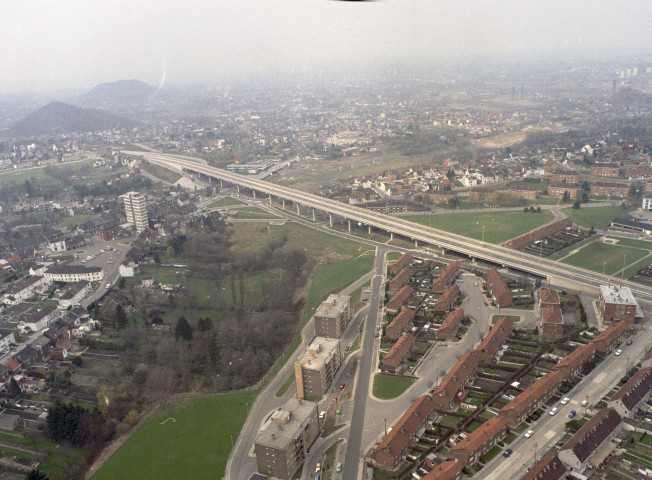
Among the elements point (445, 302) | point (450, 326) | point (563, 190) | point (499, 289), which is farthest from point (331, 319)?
point (563, 190)

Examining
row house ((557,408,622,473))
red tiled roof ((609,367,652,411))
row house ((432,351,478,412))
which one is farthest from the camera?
row house ((432,351,478,412))

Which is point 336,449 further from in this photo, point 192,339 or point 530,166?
point 530,166

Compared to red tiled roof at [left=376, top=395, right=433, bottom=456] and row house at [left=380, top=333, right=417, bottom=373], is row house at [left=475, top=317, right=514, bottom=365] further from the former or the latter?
red tiled roof at [left=376, top=395, right=433, bottom=456]

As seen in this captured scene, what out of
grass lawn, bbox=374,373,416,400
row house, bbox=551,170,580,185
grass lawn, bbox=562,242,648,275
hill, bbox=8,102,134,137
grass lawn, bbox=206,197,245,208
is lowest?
grass lawn, bbox=374,373,416,400


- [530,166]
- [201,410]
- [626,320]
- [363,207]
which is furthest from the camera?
[530,166]

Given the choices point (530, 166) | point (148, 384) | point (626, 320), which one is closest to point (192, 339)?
point (148, 384)

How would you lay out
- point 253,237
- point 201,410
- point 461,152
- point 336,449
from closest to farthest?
point 336,449 < point 201,410 < point 253,237 < point 461,152

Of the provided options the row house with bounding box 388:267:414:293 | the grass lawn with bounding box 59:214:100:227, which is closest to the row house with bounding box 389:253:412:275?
the row house with bounding box 388:267:414:293
